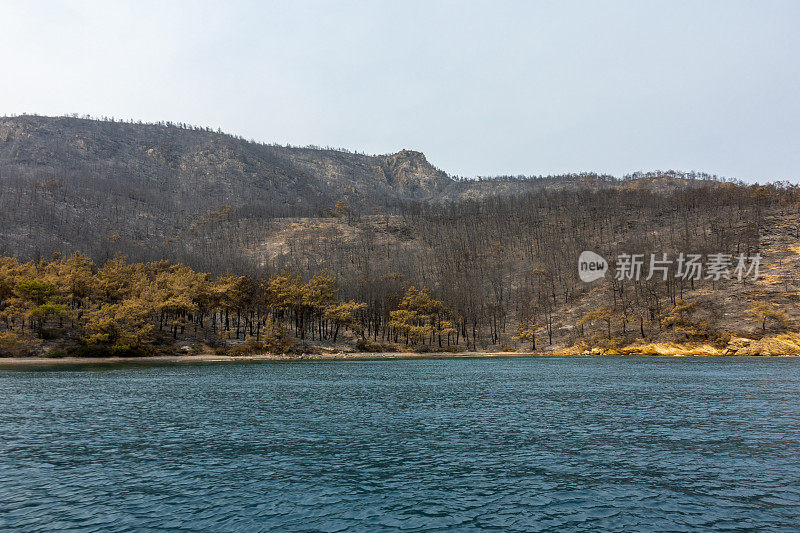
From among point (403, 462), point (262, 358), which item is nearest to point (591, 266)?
point (262, 358)

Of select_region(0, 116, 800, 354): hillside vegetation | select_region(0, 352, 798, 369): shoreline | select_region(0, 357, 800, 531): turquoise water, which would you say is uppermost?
select_region(0, 116, 800, 354): hillside vegetation

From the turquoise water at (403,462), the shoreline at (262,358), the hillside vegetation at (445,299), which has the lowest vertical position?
the shoreline at (262,358)

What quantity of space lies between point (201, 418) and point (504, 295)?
482ft

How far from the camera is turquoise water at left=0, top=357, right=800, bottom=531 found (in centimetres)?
1540

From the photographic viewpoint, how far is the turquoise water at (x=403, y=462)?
1540cm

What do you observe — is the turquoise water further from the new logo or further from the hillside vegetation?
the new logo

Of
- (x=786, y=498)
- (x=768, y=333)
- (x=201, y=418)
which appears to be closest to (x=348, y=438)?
(x=201, y=418)

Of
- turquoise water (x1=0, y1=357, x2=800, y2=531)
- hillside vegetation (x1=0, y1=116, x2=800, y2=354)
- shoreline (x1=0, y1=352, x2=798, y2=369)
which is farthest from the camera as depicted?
hillside vegetation (x1=0, y1=116, x2=800, y2=354)

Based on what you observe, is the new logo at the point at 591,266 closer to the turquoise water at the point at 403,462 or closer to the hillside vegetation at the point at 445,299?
the hillside vegetation at the point at 445,299

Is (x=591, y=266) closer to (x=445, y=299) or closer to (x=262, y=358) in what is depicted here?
(x=445, y=299)

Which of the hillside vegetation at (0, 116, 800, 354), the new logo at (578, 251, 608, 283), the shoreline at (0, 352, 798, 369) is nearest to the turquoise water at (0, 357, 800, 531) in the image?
the shoreline at (0, 352, 798, 369)

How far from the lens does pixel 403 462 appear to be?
21844mm

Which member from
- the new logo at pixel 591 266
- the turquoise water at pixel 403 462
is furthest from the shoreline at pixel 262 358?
the new logo at pixel 591 266

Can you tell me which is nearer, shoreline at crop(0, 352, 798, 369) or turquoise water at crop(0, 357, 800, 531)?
turquoise water at crop(0, 357, 800, 531)
